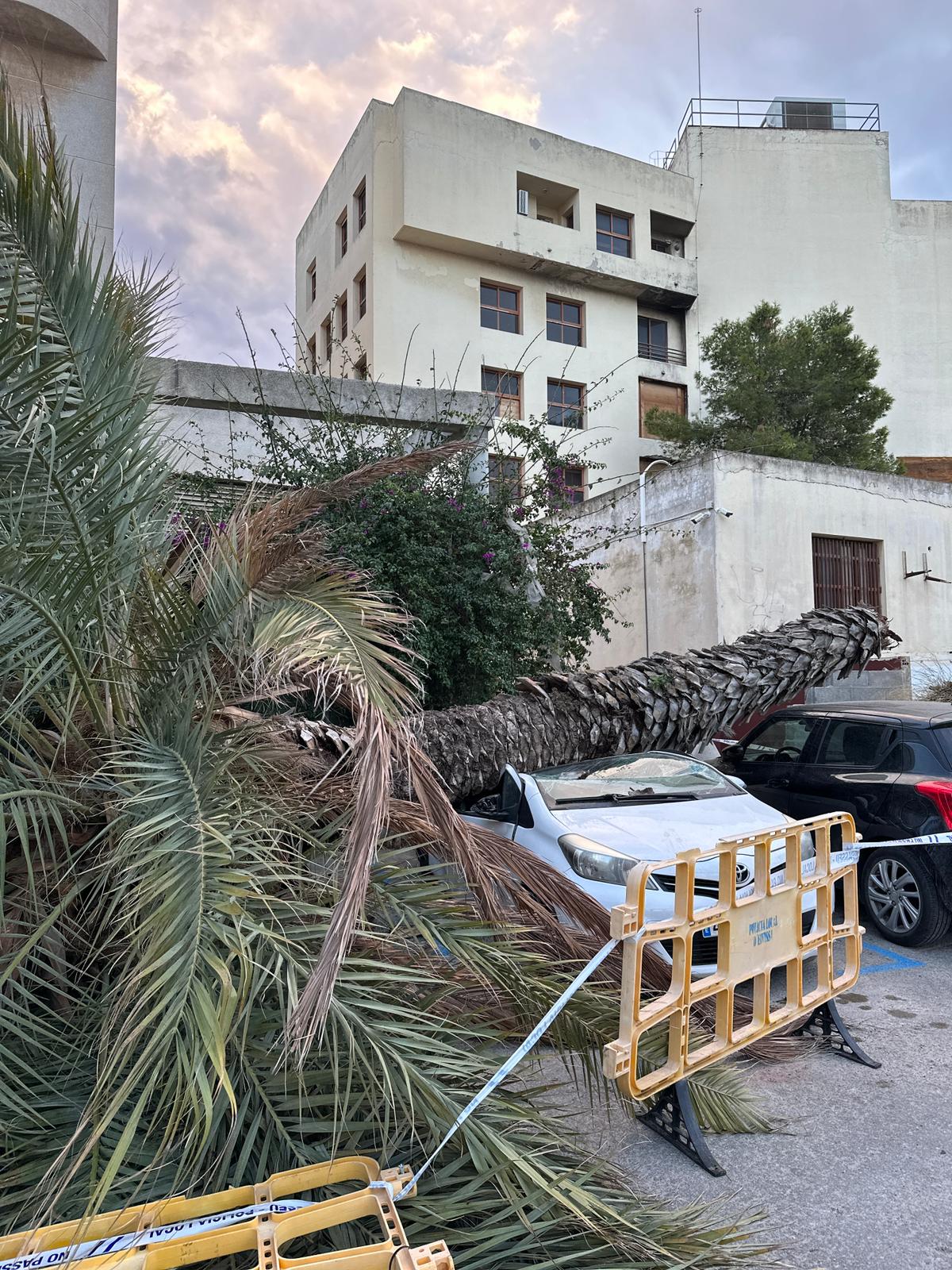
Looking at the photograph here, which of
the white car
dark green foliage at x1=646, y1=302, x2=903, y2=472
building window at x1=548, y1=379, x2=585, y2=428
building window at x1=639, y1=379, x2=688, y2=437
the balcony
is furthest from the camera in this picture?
the balcony

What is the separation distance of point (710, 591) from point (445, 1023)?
1346 cm

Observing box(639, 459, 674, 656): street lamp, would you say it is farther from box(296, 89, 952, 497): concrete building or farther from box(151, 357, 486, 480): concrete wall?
box(151, 357, 486, 480): concrete wall

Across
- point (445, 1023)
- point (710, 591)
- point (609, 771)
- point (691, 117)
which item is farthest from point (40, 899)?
point (691, 117)

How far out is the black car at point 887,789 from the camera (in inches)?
231

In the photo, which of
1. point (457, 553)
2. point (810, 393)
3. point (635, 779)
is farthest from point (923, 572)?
point (635, 779)

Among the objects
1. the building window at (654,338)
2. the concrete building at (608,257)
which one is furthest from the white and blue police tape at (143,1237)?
the building window at (654,338)

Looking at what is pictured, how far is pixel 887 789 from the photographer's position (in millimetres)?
6199

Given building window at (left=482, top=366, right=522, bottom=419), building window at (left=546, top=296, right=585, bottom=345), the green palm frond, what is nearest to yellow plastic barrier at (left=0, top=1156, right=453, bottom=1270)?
the green palm frond

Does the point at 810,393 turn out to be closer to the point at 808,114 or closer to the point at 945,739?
the point at 808,114

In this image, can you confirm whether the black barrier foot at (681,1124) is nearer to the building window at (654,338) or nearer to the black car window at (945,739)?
the black car window at (945,739)

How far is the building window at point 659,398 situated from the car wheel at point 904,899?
976 inches

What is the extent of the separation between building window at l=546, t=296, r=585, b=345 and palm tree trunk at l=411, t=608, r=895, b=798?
2099 cm

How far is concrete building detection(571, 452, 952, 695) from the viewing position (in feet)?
51.6

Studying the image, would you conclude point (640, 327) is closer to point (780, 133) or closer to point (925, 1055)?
point (780, 133)
